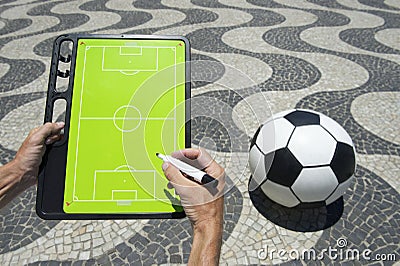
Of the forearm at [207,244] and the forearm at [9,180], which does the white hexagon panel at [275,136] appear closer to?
the forearm at [207,244]

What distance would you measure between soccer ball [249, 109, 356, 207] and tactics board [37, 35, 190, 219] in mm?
1123

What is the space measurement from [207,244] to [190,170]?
338mm

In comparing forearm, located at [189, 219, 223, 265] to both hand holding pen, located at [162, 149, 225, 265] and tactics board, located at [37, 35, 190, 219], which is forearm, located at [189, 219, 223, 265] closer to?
hand holding pen, located at [162, 149, 225, 265]

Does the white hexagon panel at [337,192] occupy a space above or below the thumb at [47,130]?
below

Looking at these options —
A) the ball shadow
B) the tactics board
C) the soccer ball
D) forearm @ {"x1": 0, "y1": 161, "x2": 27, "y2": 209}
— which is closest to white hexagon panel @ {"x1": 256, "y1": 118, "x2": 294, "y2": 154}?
the soccer ball

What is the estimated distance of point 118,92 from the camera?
72.8 inches

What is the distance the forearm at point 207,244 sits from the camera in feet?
4.59

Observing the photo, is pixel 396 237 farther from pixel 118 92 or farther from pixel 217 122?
pixel 118 92

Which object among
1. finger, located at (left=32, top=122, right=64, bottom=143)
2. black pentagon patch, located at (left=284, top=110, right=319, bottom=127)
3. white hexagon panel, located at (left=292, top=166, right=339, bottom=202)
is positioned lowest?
white hexagon panel, located at (left=292, top=166, right=339, bottom=202)

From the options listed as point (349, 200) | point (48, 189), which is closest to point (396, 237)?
point (349, 200)

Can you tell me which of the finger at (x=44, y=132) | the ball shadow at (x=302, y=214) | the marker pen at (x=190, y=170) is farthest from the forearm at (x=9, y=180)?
the ball shadow at (x=302, y=214)

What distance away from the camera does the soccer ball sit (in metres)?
2.57

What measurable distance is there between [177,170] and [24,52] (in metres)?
5.50

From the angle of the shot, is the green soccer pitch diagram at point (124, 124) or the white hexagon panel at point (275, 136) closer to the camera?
the green soccer pitch diagram at point (124, 124)
